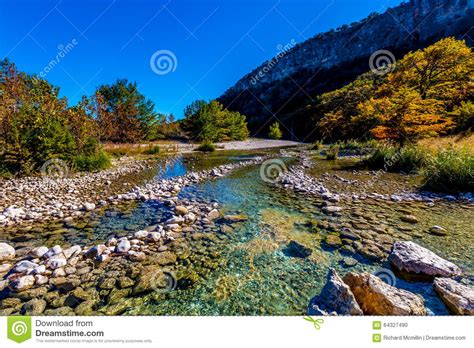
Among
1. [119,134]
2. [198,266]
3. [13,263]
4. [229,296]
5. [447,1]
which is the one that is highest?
[447,1]

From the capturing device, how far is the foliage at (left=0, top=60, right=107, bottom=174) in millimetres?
7309

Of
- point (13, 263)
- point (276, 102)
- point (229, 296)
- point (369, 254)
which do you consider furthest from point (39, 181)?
point (276, 102)

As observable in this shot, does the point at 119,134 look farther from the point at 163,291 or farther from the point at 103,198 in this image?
the point at 163,291

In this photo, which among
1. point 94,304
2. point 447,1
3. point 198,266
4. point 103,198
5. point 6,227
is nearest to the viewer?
point 94,304

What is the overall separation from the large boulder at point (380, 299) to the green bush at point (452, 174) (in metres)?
4.96

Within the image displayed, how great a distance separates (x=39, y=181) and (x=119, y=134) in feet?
67.6

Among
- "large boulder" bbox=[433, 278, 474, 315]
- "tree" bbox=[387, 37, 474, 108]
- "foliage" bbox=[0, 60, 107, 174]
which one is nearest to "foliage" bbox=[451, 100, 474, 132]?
"tree" bbox=[387, 37, 474, 108]

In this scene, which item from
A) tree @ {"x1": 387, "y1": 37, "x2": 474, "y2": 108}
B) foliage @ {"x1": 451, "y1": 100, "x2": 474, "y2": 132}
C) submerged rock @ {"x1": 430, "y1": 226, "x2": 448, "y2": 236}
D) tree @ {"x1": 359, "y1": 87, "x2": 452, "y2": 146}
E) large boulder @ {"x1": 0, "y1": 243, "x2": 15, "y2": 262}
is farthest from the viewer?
tree @ {"x1": 387, "y1": 37, "x2": 474, "y2": 108}

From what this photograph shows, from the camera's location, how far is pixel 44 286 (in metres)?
2.06

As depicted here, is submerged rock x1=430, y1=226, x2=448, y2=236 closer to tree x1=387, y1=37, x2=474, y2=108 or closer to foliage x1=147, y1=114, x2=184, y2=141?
tree x1=387, y1=37, x2=474, y2=108

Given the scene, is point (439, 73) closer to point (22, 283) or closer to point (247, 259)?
point (247, 259)

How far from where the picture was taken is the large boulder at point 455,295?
157cm

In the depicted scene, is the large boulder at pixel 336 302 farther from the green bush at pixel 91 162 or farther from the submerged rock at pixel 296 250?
the green bush at pixel 91 162

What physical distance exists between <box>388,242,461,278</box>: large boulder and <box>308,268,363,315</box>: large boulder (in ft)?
3.57
